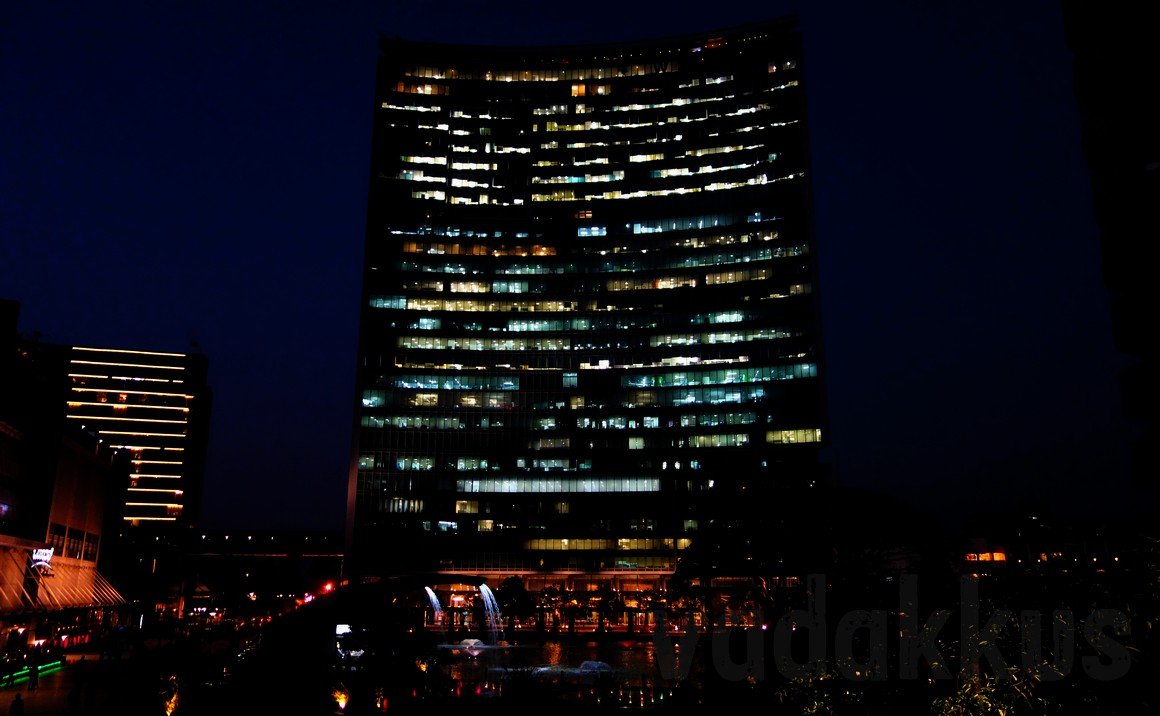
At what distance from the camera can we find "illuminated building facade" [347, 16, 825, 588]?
142 metres

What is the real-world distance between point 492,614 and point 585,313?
59.5 meters

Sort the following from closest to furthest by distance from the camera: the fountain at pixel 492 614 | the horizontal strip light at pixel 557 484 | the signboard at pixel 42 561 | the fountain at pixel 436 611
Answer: the signboard at pixel 42 561 < the fountain at pixel 492 614 < the fountain at pixel 436 611 < the horizontal strip light at pixel 557 484

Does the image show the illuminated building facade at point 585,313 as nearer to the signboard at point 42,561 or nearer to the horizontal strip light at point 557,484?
the horizontal strip light at point 557,484

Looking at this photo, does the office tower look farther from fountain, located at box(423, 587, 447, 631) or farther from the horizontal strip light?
the horizontal strip light

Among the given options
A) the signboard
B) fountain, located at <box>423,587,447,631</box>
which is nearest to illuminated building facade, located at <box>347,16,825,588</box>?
fountain, located at <box>423,587,447,631</box>

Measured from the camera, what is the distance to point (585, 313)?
15462cm

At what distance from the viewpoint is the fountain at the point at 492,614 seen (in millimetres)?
99363

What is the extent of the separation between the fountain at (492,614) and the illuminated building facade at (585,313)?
12.0m

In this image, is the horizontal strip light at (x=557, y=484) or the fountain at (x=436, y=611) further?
the horizontal strip light at (x=557, y=484)

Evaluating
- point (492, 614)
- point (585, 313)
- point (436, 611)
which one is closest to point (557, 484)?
point (585, 313)

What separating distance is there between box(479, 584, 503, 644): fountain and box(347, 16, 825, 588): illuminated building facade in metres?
12.0

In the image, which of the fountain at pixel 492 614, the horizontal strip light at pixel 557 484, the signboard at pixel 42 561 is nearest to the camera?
the signboard at pixel 42 561

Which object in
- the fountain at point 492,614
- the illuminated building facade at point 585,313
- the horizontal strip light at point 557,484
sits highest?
the illuminated building facade at point 585,313

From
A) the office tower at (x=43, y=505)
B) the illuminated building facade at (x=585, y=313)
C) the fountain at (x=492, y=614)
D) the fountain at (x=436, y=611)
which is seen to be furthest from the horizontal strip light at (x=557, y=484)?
the office tower at (x=43, y=505)
